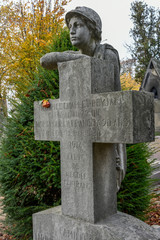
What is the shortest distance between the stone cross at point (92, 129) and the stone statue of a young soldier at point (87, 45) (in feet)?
0.56

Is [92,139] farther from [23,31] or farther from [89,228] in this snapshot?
[23,31]

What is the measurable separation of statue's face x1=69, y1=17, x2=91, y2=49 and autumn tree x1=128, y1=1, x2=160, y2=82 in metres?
22.9

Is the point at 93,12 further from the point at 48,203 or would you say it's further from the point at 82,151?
the point at 48,203

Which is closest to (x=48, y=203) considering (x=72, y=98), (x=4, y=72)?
(x=72, y=98)

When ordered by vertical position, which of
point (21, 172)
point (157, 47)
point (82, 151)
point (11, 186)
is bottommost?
point (11, 186)

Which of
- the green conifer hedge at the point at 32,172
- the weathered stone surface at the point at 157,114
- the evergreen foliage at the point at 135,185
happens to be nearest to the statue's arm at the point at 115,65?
the green conifer hedge at the point at 32,172

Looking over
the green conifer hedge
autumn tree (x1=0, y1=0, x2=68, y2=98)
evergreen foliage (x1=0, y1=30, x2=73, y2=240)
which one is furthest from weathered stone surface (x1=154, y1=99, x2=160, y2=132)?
evergreen foliage (x1=0, y1=30, x2=73, y2=240)

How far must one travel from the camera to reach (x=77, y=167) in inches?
92.8

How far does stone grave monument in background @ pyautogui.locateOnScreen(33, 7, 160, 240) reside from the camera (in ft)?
6.51

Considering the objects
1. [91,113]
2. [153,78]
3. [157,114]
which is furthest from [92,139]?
[153,78]

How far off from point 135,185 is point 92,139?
1.93 metres

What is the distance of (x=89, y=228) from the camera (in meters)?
2.23

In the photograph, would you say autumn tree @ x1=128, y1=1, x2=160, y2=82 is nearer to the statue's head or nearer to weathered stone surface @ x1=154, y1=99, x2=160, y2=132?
weathered stone surface @ x1=154, y1=99, x2=160, y2=132

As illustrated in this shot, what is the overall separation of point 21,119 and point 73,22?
1.84 metres
